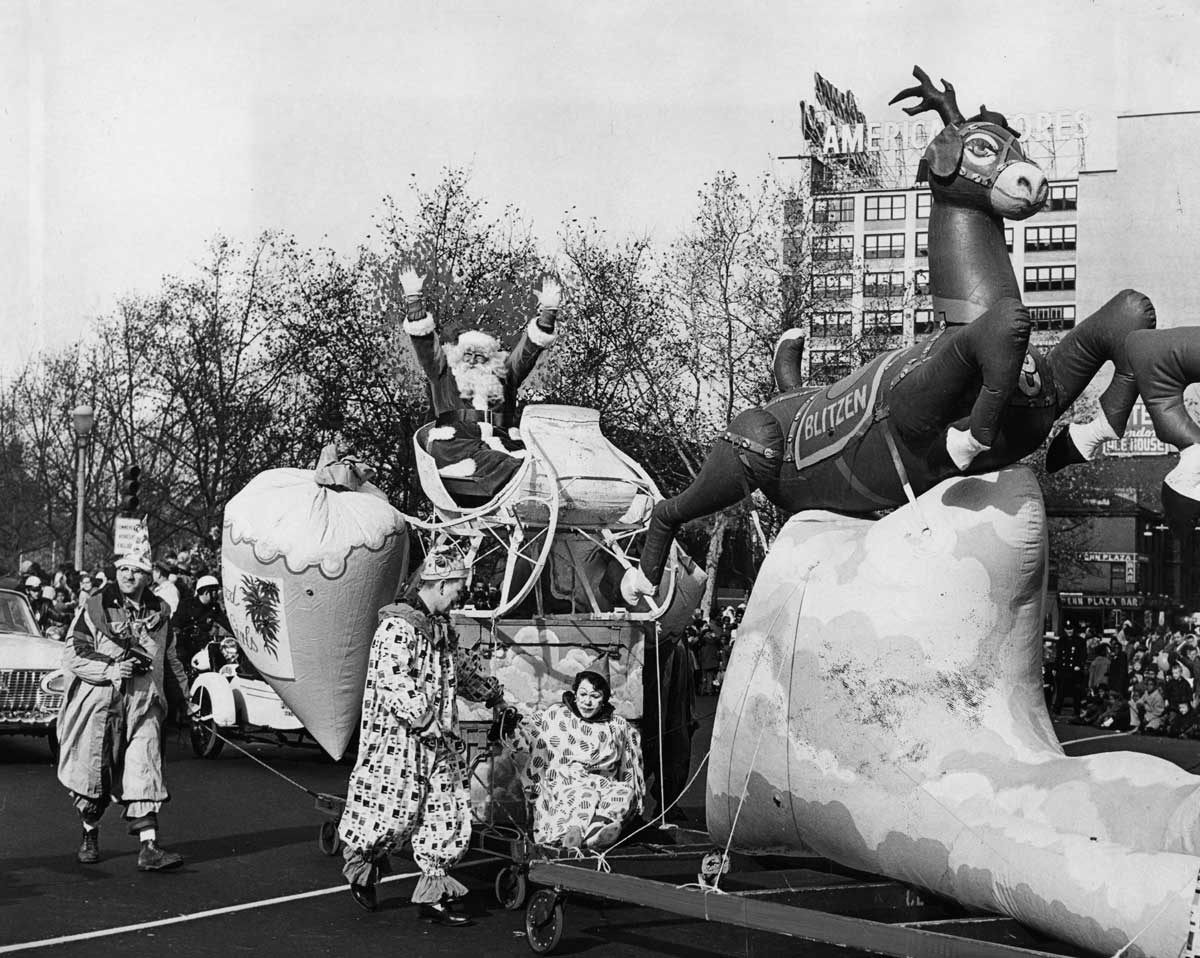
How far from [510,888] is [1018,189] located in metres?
4.33

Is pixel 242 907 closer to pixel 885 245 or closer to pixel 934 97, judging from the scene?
pixel 934 97

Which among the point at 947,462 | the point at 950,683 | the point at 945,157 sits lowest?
the point at 950,683

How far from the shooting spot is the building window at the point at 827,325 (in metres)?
28.7

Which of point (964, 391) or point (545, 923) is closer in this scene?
point (964, 391)

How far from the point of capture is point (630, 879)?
658cm

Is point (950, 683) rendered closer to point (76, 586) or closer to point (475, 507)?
point (475, 507)

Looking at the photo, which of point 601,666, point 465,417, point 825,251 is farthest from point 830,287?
point 601,666

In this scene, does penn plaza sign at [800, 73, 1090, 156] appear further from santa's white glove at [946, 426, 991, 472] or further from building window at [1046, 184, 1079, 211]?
santa's white glove at [946, 426, 991, 472]

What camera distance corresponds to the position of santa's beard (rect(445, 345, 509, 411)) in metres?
10.9

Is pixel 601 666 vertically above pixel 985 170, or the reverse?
pixel 985 170

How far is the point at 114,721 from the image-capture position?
9016mm

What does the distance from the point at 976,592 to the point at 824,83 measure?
64725 mm

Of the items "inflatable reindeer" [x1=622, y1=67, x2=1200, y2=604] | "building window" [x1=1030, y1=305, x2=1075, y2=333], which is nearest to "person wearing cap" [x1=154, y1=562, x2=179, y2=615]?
"inflatable reindeer" [x1=622, y1=67, x2=1200, y2=604]

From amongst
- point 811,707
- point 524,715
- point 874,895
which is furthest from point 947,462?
point 524,715
